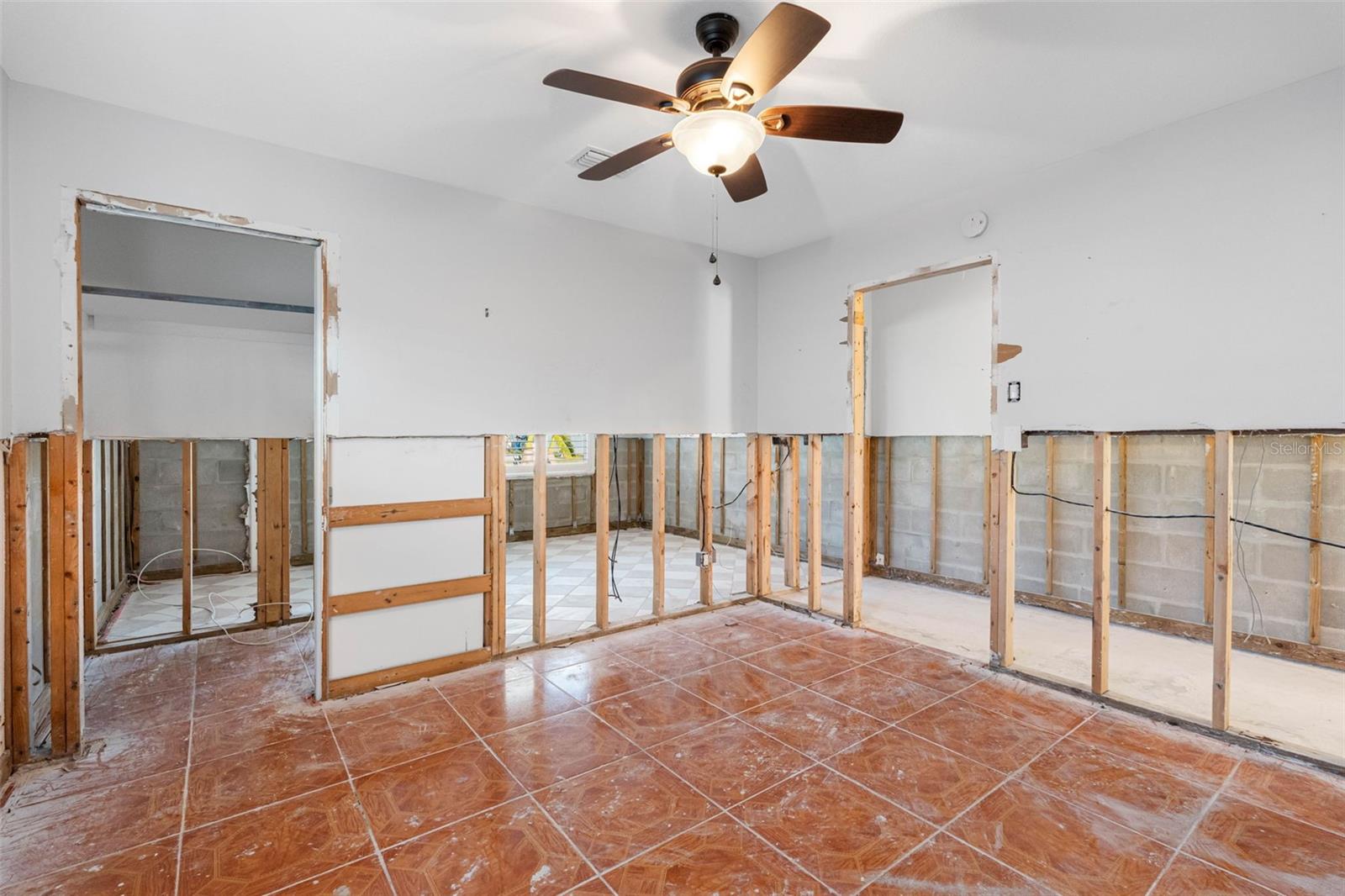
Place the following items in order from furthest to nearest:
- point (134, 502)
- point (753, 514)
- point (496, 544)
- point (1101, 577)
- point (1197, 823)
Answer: point (134, 502) → point (753, 514) → point (496, 544) → point (1101, 577) → point (1197, 823)

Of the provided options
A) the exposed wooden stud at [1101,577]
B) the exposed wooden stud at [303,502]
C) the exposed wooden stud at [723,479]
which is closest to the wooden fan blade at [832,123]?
the exposed wooden stud at [1101,577]

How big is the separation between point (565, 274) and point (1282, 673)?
487 cm

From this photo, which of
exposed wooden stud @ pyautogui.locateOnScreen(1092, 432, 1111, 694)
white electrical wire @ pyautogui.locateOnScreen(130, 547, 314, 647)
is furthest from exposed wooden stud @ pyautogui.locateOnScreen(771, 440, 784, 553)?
white electrical wire @ pyautogui.locateOnScreen(130, 547, 314, 647)

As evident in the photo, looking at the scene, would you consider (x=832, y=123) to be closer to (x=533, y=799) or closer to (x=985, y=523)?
(x=533, y=799)

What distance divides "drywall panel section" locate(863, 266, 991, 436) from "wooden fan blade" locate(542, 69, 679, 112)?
3686 millimetres

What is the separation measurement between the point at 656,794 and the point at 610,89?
8.11ft

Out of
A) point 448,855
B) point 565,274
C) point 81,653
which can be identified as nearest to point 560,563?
point 565,274

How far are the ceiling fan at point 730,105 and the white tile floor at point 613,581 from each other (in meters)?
3.04

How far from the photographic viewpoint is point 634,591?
17.2 ft

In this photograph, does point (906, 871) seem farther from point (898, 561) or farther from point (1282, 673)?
point (898, 561)

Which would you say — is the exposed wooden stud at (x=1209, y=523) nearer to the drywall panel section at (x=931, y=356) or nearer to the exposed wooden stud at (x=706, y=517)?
the drywall panel section at (x=931, y=356)

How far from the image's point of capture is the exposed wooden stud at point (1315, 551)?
141 inches

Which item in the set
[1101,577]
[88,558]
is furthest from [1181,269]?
[88,558]

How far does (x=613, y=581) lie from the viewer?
5.38 m
